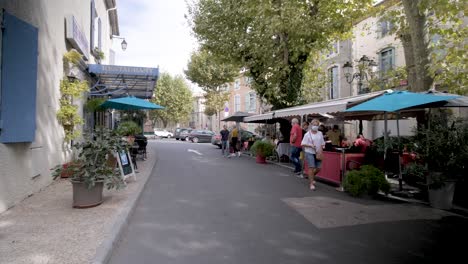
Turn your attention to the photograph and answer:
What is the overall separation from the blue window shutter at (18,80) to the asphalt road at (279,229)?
2501 mm

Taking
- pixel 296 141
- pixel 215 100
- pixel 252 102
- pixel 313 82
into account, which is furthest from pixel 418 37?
pixel 252 102

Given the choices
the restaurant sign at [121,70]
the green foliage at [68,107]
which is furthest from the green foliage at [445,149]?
the restaurant sign at [121,70]

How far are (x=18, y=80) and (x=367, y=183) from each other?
23.3ft

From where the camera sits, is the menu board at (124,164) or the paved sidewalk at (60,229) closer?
the paved sidewalk at (60,229)

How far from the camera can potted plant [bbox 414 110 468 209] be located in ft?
20.5

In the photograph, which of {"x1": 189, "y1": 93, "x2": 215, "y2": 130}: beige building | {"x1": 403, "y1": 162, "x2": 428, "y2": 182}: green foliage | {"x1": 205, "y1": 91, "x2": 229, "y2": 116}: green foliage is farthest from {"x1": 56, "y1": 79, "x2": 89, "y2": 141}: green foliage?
{"x1": 189, "y1": 93, "x2": 215, "y2": 130}: beige building

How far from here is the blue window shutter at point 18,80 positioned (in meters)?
5.14

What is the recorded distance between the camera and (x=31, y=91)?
5.77m

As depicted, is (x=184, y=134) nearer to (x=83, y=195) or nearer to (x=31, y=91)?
(x=31, y=91)

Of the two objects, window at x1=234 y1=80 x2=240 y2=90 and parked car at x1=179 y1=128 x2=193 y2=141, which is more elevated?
window at x1=234 y1=80 x2=240 y2=90

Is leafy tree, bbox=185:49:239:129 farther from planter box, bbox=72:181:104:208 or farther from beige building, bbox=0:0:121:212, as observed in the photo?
planter box, bbox=72:181:104:208

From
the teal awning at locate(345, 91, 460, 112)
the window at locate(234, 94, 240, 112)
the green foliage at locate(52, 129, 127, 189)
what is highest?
the window at locate(234, 94, 240, 112)

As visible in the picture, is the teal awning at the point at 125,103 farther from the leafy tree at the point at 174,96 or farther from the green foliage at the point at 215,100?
the leafy tree at the point at 174,96

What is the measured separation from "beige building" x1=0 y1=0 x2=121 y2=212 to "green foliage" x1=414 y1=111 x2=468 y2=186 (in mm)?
7882
